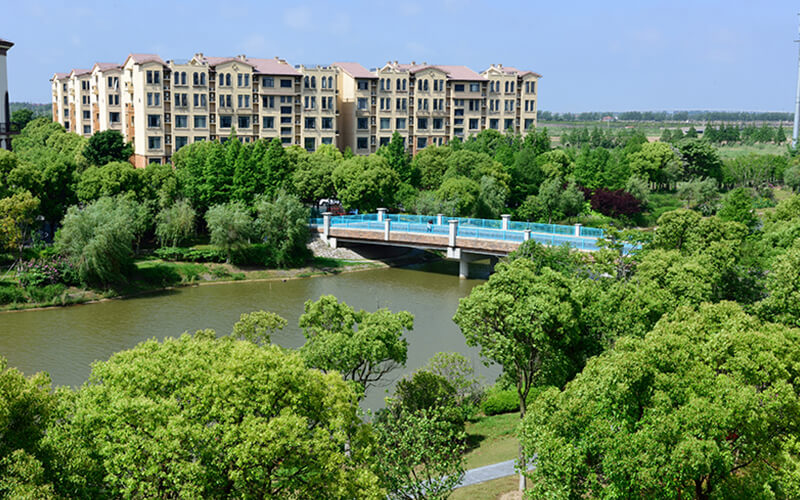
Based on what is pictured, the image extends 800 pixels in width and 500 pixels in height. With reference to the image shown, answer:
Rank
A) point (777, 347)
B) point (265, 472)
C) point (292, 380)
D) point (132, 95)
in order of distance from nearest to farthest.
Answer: point (265, 472) → point (292, 380) → point (777, 347) → point (132, 95)

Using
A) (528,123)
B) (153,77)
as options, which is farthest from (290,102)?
(528,123)

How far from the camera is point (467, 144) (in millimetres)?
71125

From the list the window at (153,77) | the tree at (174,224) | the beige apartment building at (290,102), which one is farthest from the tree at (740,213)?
the window at (153,77)

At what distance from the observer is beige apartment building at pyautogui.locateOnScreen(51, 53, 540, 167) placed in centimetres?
6581

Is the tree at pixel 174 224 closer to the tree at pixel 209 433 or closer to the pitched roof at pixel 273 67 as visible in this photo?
the pitched roof at pixel 273 67

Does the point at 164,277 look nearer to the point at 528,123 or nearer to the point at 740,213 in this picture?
the point at 740,213

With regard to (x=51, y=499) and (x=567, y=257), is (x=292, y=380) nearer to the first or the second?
(x=51, y=499)

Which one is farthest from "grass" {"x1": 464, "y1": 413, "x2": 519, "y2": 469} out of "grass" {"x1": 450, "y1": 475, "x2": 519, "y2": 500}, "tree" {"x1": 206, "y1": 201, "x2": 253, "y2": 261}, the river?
"tree" {"x1": 206, "y1": 201, "x2": 253, "y2": 261}

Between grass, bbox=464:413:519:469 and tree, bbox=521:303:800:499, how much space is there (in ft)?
16.1

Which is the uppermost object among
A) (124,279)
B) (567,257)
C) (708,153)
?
(708,153)

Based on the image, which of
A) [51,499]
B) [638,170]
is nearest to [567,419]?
[51,499]

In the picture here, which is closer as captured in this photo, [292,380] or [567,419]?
[292,380]

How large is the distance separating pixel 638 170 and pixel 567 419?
6387 centimetres

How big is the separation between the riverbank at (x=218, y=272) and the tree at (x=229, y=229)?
1.28m
